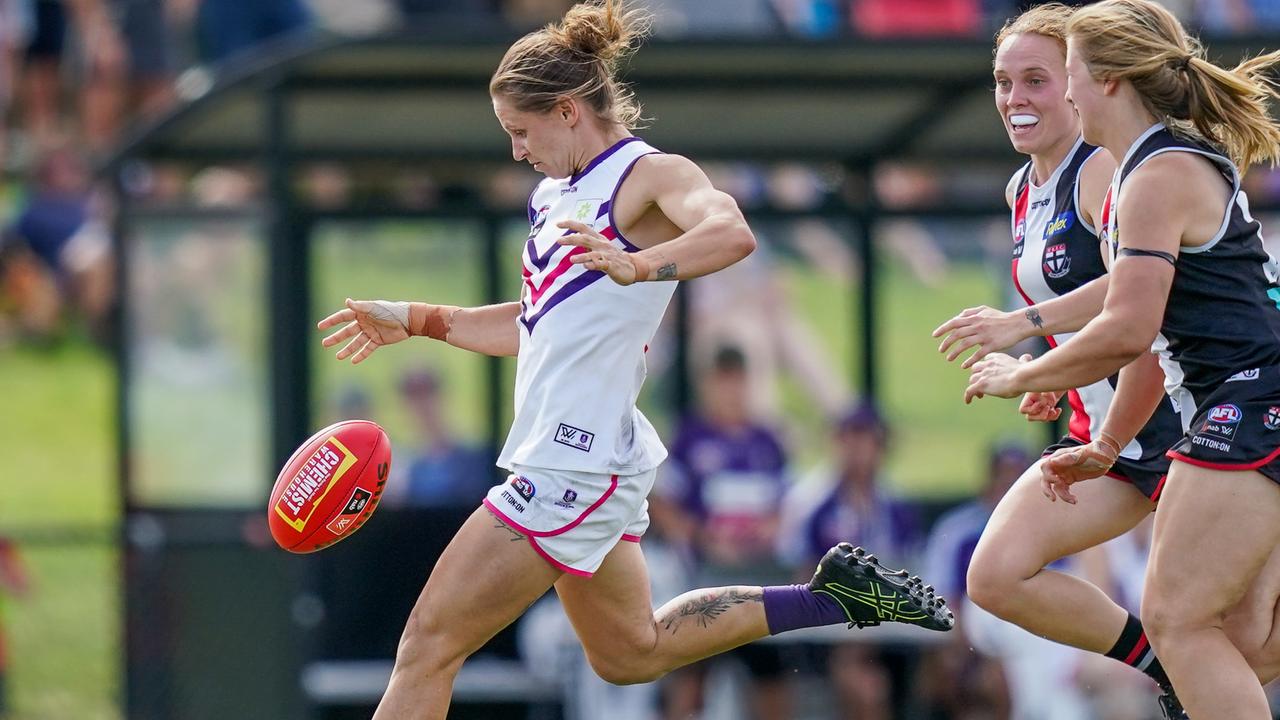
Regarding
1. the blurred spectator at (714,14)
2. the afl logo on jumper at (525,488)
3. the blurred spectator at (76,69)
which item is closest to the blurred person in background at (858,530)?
the blurred spectator at (714,14)

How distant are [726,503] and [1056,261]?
491 cm

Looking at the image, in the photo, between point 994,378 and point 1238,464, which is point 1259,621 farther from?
point 994,378

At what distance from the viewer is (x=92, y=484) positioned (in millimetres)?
14969

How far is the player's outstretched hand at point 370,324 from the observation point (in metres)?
5.63

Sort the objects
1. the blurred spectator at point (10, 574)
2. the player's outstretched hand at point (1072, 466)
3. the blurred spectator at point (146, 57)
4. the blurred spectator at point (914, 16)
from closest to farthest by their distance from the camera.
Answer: the player's outstretched hand at point (1072, 466) < the blurred spectator at point (10, 574) < the blurred spectator at point (914, 16) < the blurred spectator at point (146, 57)

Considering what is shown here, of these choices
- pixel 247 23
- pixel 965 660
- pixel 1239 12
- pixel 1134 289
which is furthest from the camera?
pixel 1239 12

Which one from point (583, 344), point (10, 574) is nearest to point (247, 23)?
point (10, 574)

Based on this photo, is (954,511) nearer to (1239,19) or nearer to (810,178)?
(810,178)

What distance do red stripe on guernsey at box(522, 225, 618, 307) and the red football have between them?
0.76m

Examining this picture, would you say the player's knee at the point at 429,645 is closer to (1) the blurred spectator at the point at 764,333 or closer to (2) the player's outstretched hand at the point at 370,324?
(2) the player's outstretched hand at the point at 370,324

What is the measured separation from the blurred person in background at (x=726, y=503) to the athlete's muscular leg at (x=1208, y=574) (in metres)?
4.91

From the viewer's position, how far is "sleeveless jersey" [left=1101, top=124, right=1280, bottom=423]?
474 centimetres

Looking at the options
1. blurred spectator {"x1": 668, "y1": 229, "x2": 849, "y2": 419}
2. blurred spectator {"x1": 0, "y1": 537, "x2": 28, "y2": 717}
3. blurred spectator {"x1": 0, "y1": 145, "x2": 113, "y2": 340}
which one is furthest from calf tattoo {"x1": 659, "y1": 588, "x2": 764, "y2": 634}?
blurred spectator {"x1": 0, "y1": 145, "x2": 113, "y2": 340}

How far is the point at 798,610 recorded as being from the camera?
18.3ft
